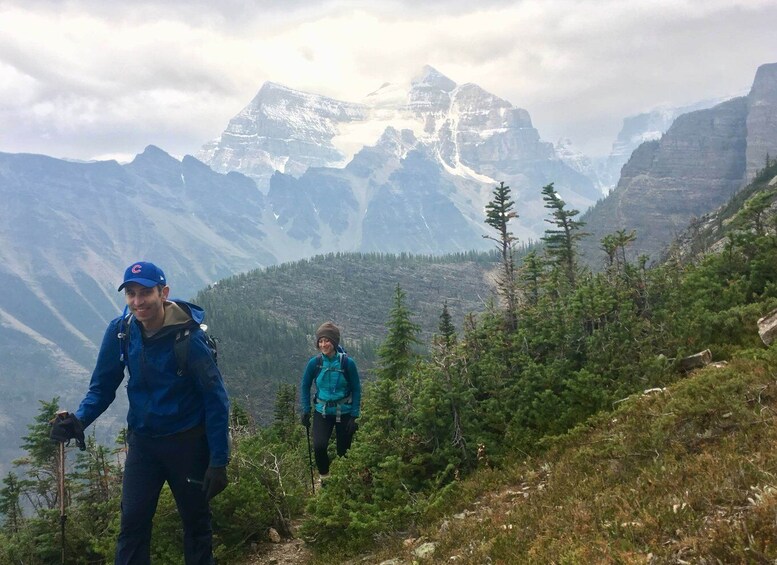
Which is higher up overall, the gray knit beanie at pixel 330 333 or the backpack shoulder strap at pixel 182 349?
the backpack shoulder strap at pixel 182 349

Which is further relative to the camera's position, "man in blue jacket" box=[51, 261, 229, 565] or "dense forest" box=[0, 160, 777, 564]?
"man in blue jacket" box=[51, 261, 229, 565]


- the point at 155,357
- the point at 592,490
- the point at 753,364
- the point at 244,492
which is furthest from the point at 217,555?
the point at 753,364

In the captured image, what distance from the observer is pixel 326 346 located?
8.87 metres

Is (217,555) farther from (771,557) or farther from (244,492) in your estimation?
(771,557)

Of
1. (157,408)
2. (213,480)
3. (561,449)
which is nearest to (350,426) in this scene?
(561,449)

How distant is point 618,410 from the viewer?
6.86m

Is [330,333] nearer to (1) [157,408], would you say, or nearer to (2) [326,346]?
(2) [326,346]

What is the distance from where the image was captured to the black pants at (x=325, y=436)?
28.9ft

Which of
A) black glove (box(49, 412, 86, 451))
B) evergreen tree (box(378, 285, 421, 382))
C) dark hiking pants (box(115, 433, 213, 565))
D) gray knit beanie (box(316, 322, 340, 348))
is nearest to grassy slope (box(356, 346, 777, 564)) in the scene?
dark hiking pants (box(115, 433, 213, 565))

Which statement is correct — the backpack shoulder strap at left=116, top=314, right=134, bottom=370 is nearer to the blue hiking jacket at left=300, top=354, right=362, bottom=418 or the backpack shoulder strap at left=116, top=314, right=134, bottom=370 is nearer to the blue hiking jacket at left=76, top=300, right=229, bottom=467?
the blue hiking jacket at left=76, top=300, right=229, bottom=467

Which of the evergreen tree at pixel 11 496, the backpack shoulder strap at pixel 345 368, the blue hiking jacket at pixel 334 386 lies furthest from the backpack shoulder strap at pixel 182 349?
the evergreen tree at pixel 11 496

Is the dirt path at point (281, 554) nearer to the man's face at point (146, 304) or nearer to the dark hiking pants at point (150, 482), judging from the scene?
the dark hiking pants at point (150, 482)

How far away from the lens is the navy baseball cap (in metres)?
5.25

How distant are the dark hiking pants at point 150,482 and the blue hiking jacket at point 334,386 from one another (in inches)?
132
